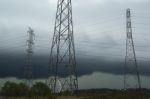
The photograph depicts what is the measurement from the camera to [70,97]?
5416cm

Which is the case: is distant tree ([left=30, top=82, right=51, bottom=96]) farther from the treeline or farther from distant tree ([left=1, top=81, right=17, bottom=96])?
distant tree ([left=1, top=81, right=17, bottom=96])

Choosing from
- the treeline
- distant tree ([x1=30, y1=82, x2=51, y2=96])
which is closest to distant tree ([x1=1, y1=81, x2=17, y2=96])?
the treeline

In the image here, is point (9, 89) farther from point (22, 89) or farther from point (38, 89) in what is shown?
point (38, 89)

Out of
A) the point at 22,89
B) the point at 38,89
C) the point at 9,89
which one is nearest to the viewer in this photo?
the point at 38,89

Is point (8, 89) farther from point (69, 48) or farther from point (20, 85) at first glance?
point (69, 48)

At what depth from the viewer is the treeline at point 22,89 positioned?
3221 inches

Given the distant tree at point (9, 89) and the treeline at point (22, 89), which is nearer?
the treeline at point (22, 89)

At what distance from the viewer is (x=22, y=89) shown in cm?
8988

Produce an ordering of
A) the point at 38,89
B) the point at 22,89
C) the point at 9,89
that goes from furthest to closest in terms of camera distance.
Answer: the point at 9,89
the point at 22,89
the point at 38,89

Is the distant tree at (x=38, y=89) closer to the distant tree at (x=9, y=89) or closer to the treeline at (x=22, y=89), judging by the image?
the treeline at (x=22, y=89)

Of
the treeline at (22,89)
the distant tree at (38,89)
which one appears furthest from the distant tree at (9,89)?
the distant tree at (38,89)

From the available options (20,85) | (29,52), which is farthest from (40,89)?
(29,52)

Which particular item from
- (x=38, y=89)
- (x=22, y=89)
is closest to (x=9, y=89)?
(x=22, y=89)

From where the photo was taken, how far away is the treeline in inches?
3221
